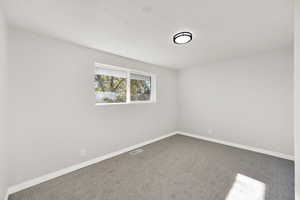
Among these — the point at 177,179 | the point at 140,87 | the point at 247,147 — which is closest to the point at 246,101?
the point at 247,147

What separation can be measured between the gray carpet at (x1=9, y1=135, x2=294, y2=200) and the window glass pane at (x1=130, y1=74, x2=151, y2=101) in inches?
58.9

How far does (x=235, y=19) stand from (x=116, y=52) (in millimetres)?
2109

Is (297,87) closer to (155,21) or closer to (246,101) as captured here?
(155,21)

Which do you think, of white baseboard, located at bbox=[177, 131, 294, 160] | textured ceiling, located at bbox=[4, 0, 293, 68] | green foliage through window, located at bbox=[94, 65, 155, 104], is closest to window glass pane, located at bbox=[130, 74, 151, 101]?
green foliage through window, located at bbox=[94, 65, 155, 104]

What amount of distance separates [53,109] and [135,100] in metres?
1.83

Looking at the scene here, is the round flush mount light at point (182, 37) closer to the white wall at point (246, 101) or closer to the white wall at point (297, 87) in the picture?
the white wall at point (297, 87)

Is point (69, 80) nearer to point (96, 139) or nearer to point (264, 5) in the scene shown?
point (96, 139)

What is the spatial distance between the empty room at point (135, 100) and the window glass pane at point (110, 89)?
Answer: 0.02 metres

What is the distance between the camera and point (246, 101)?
3.05 meters

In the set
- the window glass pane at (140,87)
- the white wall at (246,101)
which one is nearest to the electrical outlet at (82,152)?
the window glass pane at (140,87)

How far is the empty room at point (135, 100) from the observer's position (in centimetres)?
147

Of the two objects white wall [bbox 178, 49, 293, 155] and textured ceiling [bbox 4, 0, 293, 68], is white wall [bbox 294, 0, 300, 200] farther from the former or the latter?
white wall [bbox 178, 49, 293, 155]

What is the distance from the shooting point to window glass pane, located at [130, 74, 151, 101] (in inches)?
131

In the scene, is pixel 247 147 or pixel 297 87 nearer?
pixel 297 87
